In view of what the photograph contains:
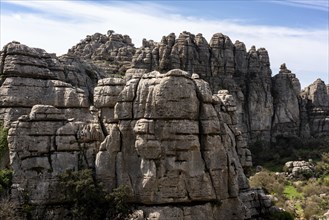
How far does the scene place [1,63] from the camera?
119 feet

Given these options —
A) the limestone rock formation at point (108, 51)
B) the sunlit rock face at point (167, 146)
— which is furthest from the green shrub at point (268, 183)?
the limestone rock formation at point (108, 51)

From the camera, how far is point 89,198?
95.1 ft

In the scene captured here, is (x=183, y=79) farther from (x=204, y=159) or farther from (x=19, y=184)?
(x=19, y=184)

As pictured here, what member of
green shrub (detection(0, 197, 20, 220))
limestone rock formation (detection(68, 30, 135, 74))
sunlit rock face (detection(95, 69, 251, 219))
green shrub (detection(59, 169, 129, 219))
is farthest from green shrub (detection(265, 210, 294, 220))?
limestone rock formation (detection(68, 30, 135, 74))

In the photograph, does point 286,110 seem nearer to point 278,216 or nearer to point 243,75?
point 243,75

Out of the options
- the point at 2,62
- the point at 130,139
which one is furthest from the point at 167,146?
the point at 2,62

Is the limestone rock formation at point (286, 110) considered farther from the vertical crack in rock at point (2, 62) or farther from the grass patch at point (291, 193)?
the vertical crack in rock at point (2, 62)

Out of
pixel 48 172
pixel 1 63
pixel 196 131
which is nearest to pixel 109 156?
pixel 48 172

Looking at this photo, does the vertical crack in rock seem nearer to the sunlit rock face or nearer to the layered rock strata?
the sunlit rock face

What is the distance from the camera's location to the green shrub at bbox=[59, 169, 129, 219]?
2870 centimetres

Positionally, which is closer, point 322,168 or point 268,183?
point 268,183

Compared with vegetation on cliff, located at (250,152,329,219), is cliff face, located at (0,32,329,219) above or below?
above

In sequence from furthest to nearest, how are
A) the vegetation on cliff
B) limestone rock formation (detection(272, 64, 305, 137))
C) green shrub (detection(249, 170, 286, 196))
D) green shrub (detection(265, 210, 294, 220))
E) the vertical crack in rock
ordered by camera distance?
limestone rock formation (detection(272, 64, 305, 137)) → green shrub (detection(249, 170, 286, 196)) → the vegetation on cliff → green shrub (detection(265, 210, 294, 220)) → the vertical crack in rock

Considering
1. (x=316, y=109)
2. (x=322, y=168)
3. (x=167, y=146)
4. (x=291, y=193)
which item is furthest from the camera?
(x=316, y=109)
